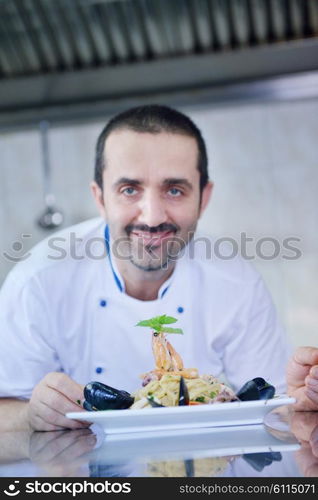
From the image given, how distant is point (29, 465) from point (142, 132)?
1251 millimetres

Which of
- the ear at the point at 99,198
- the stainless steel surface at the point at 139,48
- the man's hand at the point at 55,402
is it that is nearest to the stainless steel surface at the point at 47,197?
the stainless steel surface at the point at 139,48

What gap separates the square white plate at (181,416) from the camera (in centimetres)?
128

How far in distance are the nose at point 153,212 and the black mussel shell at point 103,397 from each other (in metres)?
0.78

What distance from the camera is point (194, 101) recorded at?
2.76 metres

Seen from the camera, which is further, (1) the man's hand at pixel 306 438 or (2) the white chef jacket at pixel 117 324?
(2) the white chef jacket at pixel 117 324

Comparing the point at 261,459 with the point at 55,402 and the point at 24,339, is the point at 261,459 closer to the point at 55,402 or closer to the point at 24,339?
the point at 55,402

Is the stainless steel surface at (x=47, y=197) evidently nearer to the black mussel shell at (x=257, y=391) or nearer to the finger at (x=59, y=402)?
the finger at (x=59, y=402)

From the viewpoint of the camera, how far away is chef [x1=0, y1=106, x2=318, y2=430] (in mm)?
2006

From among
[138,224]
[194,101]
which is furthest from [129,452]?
[194,101]

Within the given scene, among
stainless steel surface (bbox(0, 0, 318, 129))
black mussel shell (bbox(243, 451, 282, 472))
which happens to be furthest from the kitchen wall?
black mussel shell (bbox(243, 451, 282, 472))

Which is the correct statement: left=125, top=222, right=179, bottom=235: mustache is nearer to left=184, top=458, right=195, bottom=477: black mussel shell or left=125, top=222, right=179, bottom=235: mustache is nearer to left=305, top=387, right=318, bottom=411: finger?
left=305, top=387, right=318, bottom=411: finger

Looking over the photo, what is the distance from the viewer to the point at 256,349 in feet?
6.59
